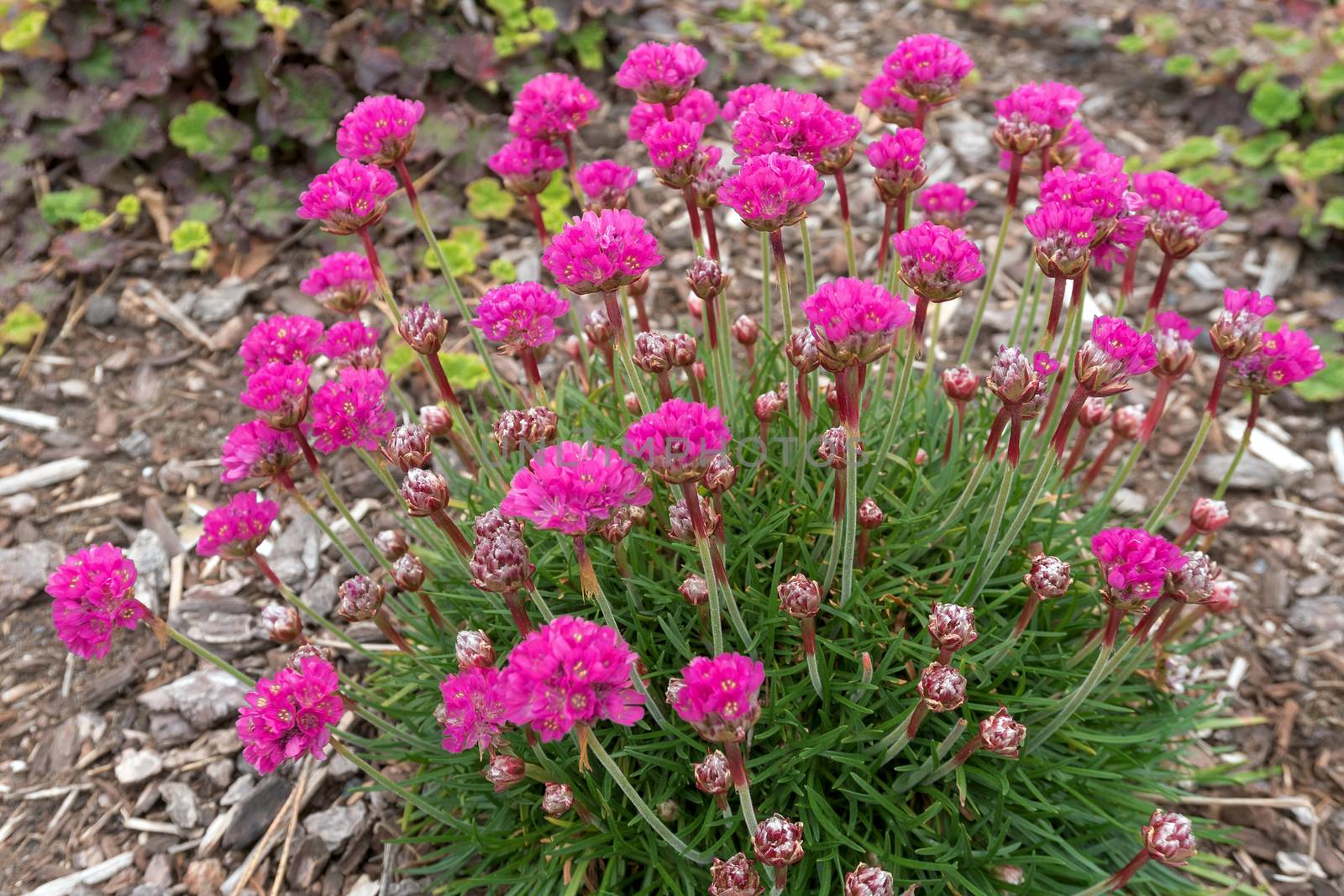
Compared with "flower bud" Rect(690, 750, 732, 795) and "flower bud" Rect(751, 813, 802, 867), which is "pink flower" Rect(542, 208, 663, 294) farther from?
"flower bud" Rect(751, 813, 802, 867)

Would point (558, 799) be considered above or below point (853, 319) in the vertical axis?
below

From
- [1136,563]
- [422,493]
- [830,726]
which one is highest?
[422,493]

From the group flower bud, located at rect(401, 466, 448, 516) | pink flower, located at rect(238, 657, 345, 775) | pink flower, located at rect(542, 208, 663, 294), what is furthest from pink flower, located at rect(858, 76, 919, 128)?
pink flower, located at rect(238, 657, 345, 775)

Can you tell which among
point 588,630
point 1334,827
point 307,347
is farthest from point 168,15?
point 1334,827

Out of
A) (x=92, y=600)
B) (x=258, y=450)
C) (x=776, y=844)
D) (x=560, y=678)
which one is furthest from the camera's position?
(x=258, y=450)

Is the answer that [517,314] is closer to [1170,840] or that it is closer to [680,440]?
[680,440]

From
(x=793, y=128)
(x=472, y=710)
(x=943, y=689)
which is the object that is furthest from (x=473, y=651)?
(x=793, y=128)

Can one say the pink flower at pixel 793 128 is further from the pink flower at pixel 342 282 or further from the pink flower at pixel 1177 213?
the pink flower at pixel 342 282
